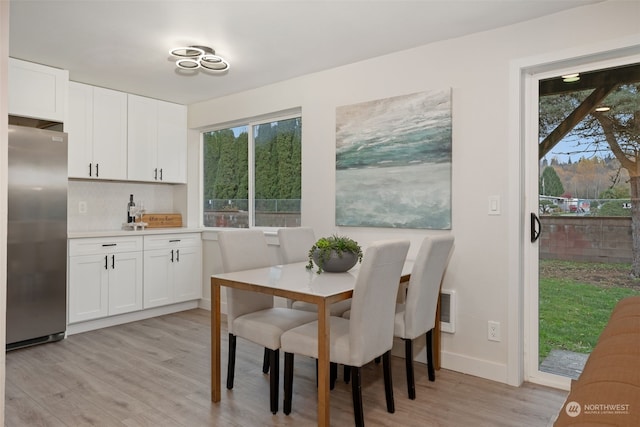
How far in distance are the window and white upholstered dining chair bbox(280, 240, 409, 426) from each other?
2.01m

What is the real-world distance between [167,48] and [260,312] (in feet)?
6.95

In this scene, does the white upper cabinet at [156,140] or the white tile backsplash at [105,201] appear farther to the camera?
the white upper cabinet at [156,140]

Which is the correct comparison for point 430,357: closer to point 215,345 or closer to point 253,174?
point 215,345

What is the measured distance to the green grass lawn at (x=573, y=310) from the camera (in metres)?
2.65

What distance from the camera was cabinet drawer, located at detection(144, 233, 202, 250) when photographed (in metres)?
4.40

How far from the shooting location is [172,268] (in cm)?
461

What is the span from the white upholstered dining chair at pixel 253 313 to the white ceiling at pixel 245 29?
1417mm

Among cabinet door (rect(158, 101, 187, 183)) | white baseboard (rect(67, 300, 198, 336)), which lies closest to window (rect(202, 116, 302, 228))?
cabinet door (rect(158, 101, 187, 183))

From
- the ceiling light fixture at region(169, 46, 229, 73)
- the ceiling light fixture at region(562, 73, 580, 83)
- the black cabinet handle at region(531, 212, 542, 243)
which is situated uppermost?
the ceiling light fixture at region(169, 46, 229, 73)

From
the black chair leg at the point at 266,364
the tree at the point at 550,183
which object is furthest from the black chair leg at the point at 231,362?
the tree at the point at 550,183

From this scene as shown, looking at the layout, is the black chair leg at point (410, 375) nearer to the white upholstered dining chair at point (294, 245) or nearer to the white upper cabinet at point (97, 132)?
the white upholstered dining chair at point (294, 245)

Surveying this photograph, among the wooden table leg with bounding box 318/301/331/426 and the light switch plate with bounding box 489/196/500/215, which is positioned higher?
the light switch plate with bounding box 489/196/500/215

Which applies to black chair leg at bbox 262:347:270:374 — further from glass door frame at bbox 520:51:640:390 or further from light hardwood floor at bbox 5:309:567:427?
glass door frame at bbox 520:51:640:390

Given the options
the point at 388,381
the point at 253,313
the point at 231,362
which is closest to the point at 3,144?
the point at 253,313
